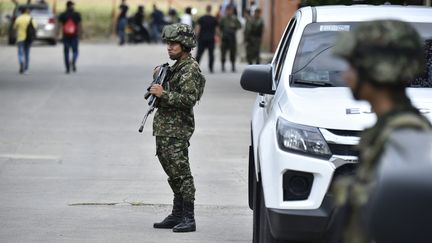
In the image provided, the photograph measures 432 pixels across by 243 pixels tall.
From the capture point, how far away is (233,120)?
19.6 m

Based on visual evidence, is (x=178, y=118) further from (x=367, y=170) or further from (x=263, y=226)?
(x=367, y=170)

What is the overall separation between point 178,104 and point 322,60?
1596mm

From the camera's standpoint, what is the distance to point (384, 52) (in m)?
3.75

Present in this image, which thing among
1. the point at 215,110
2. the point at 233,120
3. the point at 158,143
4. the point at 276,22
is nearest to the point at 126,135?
the point at 233,120

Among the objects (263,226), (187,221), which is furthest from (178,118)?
(263,226)

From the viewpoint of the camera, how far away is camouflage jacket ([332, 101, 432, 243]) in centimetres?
365

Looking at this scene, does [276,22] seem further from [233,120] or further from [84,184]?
[84,184]

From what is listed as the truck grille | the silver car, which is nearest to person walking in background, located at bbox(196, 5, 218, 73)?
the silver car

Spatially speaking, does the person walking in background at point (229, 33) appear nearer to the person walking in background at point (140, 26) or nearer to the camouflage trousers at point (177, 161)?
the person walking in background at point (140, 26)

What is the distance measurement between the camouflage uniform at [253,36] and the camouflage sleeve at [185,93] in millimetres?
21775

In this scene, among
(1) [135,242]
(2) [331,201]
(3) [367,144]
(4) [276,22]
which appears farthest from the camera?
→ (4) [276,22]

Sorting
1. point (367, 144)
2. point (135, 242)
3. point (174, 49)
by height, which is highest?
point (367, 144)

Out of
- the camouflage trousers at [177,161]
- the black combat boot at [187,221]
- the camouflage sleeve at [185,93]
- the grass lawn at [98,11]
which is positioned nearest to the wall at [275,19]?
the grass lawn at [98,11]

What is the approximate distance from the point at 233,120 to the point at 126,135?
297 centimetres
